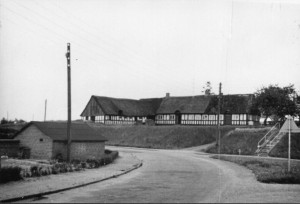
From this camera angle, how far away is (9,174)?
15.1m

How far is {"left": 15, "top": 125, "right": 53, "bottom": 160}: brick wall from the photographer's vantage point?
30734 millimetres

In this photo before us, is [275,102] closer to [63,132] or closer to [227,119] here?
[227,119]

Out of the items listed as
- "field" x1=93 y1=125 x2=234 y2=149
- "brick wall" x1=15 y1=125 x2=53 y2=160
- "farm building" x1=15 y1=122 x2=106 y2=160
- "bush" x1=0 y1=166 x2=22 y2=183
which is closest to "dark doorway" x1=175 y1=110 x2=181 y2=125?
"field" x1=93 y1=125 x2=234 y2=149

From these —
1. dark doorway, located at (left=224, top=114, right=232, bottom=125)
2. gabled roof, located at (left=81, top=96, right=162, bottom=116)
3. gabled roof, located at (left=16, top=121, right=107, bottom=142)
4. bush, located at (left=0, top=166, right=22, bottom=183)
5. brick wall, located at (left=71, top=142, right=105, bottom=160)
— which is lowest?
brick wall, located at (left=71, top=142, right=105, bottom=160)

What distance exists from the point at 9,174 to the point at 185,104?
55.8 m

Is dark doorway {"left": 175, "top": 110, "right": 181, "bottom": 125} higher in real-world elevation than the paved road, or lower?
higher

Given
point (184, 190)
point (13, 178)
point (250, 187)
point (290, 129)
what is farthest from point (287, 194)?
point (13, 178)

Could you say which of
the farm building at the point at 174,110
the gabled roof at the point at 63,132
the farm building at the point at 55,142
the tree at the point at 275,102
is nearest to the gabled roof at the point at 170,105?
the farm building at the point at 174,110

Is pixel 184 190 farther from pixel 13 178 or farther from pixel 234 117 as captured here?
pixel 234 117

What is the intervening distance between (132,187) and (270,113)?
4167cm

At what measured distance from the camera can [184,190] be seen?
1339cm

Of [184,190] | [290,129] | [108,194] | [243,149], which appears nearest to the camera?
[108,194]

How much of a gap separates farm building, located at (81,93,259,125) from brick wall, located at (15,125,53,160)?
36.0 metres

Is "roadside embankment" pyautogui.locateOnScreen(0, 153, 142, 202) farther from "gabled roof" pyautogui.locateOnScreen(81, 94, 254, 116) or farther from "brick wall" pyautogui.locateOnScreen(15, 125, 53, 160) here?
"gabled roof" pyautogui.locateOnScreen(81, 94, 254, 116)
